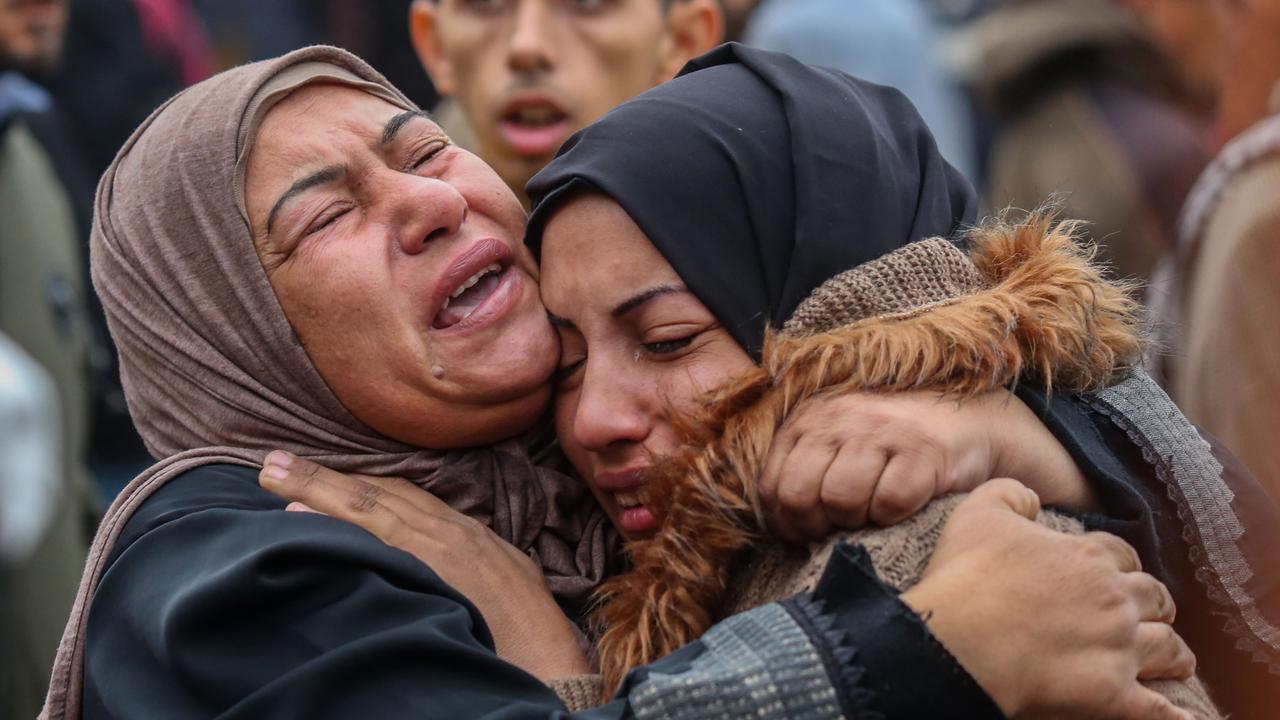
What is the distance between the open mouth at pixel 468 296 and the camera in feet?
9.16

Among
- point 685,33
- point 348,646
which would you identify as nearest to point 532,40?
point 685,33

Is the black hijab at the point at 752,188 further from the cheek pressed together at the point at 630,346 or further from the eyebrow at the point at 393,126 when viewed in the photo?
the eyebrow at the point at 393,126

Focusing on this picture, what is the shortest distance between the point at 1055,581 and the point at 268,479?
4.03 ft

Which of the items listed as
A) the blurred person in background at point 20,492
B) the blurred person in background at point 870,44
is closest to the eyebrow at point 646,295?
the blurred person in background at point 20,492

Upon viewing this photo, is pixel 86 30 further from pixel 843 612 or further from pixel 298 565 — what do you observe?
pixel 843 612

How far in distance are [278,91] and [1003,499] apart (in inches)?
56.5

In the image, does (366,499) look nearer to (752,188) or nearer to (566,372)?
(566,372)

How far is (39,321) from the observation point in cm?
532

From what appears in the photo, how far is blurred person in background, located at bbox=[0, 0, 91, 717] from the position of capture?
16.5 feet

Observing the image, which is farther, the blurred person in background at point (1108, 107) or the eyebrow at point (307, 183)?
the blurred person in background at point (1108, 107)

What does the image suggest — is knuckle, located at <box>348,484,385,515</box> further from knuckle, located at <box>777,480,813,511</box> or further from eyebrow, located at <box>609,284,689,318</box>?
knuckle, located at <box>777,480,813,511</box>

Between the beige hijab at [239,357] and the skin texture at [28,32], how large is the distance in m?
3.25

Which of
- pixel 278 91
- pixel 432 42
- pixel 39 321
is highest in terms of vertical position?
pixel 278 91

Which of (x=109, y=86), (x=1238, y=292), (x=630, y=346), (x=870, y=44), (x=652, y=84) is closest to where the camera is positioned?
(x=630, y=346)
